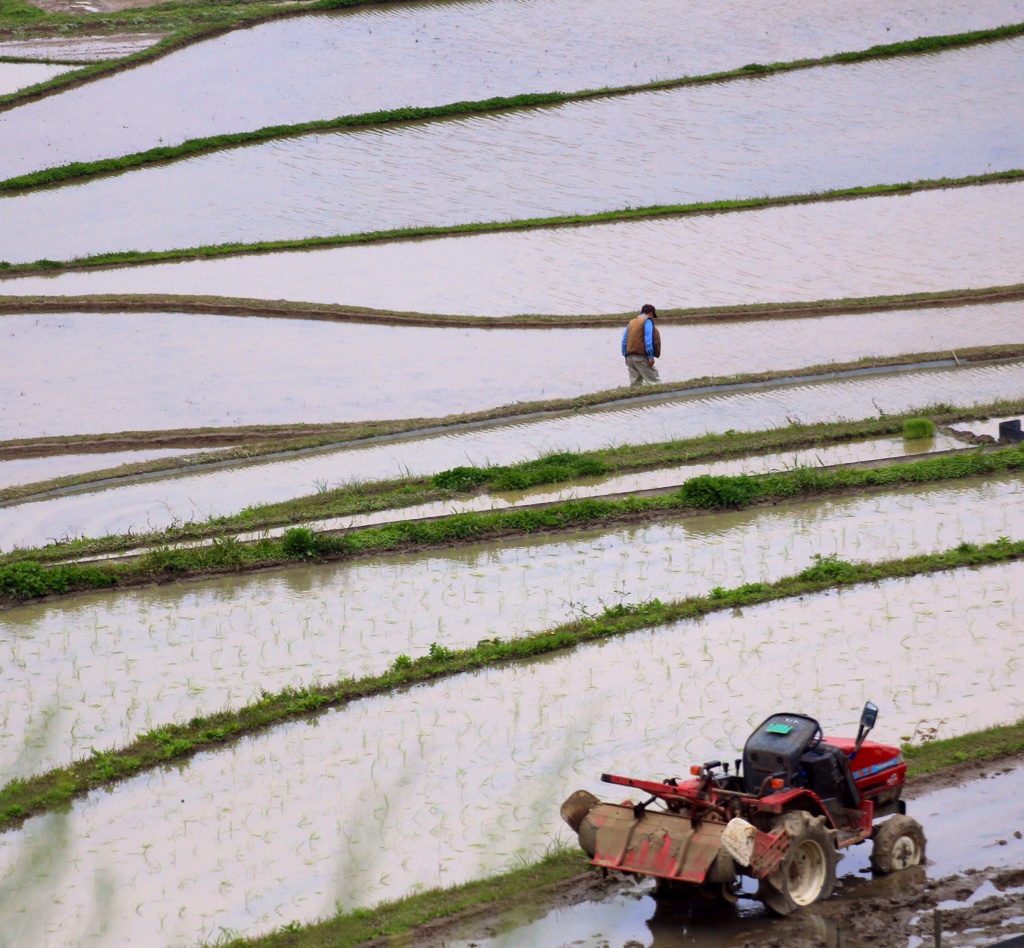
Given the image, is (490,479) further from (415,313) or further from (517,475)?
(415,313)

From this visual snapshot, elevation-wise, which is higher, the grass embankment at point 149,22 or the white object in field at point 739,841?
the grass embankment at point 149,22

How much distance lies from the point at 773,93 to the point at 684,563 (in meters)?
14.9

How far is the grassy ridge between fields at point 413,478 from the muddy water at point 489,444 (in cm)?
18

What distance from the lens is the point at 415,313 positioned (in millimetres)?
16703

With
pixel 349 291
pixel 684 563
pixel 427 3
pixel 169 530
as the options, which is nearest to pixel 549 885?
pixel 684 563

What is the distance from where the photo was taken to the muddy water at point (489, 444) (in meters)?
12.1

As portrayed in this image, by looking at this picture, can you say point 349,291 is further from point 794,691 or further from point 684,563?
point 794,691

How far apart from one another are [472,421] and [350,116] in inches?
392

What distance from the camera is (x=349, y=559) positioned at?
10648mm

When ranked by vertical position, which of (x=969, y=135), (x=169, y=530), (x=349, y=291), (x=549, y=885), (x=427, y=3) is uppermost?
(x=427, y=3)

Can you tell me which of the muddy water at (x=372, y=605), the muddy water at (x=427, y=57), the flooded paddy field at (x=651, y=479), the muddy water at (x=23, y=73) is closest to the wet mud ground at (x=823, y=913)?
the muddy water at (x=372, y=605)

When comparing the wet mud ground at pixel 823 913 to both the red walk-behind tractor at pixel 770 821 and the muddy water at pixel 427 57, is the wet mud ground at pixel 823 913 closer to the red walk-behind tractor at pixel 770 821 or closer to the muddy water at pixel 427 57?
the red walk-behind tractor at pixel 770 821

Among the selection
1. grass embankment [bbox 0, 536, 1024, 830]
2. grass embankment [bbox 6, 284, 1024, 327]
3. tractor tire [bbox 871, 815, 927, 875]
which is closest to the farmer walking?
grass embankment [bbox 6, 284, 1024, 327]

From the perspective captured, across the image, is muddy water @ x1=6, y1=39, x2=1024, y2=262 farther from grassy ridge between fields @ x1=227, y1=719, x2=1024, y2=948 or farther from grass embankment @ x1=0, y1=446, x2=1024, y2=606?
grassy ridge between fields @ x1=227, y1=719, x2=1024, y2=948
